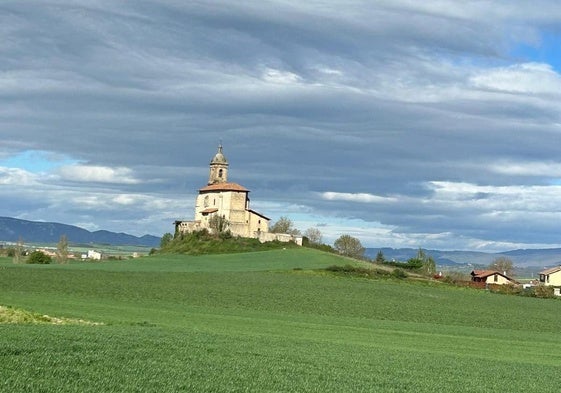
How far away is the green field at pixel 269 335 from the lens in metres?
23.6

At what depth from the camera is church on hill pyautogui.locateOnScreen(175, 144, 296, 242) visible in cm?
16212

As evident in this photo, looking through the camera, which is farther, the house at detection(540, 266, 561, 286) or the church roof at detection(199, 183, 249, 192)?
the house at detection(540, 266, 561, 286)

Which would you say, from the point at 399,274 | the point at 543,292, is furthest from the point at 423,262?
the point at 543,292

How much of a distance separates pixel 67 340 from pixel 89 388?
8518 mm

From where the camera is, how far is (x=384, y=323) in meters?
61.1

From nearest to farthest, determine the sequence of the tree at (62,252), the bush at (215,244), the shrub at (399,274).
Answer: the shrub at (399,274), the tree at (62,252), the bush at (215,244)

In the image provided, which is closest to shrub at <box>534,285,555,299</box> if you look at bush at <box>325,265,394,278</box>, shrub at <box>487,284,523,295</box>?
shrub at <box>487,284,523,295</box>

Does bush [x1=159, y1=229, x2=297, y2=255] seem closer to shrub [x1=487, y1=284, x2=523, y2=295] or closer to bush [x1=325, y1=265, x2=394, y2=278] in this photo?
bush [x1=325, y1=265, x2=394, y2=278]

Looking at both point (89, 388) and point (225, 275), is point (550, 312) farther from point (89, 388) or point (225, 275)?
point (89, 388)

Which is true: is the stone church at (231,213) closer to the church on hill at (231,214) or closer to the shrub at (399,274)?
the church on hill at (231,214)

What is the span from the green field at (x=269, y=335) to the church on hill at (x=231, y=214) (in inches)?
2020

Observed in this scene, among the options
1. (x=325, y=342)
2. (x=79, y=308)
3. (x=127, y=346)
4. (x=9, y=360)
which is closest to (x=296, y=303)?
(x=79, y=308)

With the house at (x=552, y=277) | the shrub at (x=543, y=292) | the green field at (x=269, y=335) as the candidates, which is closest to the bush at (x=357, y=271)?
the green field at (x=269, y=335)

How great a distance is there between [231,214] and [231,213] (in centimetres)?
18
